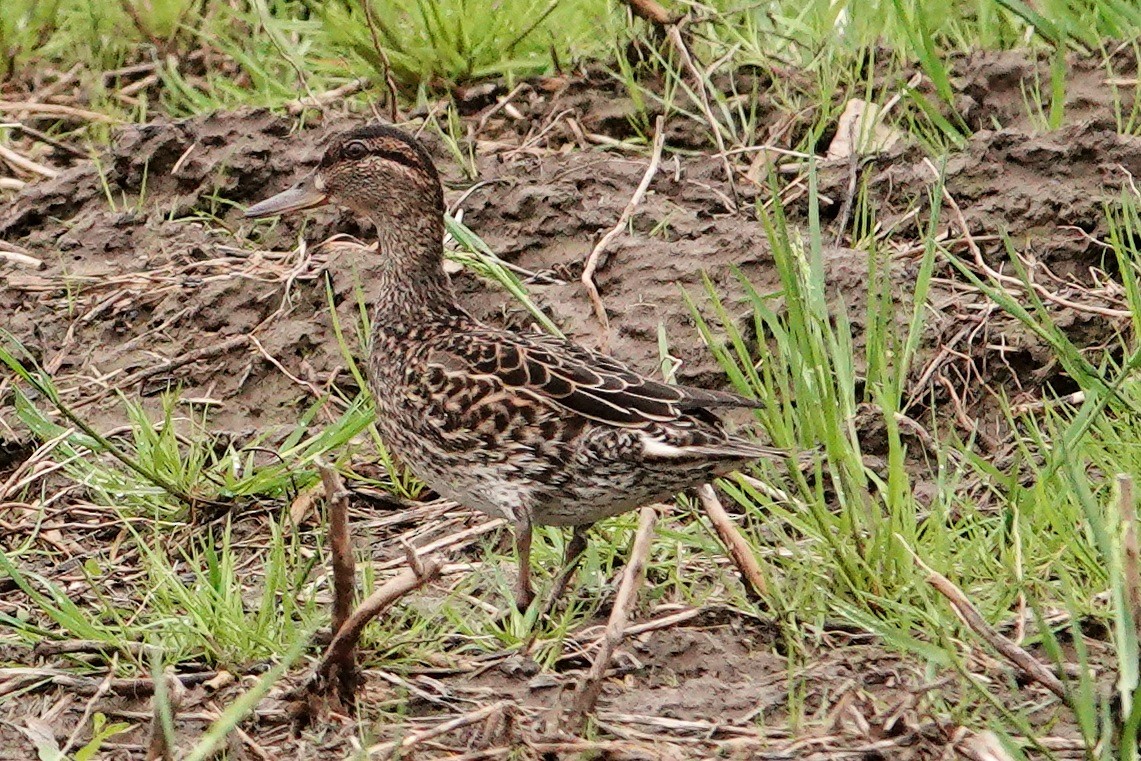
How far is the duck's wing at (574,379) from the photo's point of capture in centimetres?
474

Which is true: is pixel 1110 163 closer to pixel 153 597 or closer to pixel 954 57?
pixel 954 57

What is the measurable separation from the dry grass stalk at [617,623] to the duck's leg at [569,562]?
2.56ft

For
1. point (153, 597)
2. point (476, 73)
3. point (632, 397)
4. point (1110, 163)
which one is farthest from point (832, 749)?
point (476, 73)

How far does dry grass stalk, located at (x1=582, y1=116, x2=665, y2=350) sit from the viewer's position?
19.7ft

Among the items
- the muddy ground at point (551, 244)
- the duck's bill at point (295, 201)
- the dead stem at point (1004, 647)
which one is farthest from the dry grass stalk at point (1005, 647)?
the duck's bill at point (295, 201)

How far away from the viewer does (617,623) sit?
12.2ft

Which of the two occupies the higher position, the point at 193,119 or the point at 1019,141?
the point at 1019,141

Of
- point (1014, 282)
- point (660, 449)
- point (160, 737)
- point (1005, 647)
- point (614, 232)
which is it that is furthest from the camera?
point (614, 232)

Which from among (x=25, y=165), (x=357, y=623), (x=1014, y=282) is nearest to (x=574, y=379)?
(x=357, y=623)

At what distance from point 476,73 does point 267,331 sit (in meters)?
1.65

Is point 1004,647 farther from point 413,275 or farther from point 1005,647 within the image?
point 413,275

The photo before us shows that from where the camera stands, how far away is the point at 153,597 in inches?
193

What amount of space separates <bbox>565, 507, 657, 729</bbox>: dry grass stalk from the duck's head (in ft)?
6.44

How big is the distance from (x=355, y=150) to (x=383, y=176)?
123mm
